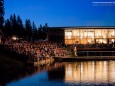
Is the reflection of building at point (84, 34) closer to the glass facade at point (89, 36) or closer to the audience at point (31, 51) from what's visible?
the glass facade at point (89, 36)

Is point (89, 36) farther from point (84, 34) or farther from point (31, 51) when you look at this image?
point (31, 51)

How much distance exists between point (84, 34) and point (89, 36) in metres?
1.05

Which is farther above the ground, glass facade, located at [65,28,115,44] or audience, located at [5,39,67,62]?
glass facade, located at [65,28,115,44]

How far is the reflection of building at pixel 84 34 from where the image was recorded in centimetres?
7775

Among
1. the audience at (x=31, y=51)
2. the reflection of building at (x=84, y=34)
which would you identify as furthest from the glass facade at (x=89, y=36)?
the audience at (x=31, y=51)

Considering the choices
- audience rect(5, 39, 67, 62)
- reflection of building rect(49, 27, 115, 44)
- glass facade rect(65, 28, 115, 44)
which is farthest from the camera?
glass facade rect(65, 28, 115, 44)

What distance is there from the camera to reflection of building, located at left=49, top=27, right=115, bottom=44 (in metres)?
77.8

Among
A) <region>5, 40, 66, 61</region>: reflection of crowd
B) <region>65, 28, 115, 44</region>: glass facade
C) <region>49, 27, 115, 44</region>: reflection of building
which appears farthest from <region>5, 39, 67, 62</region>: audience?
<region>65, 28, 115, 44</region>: glass facade

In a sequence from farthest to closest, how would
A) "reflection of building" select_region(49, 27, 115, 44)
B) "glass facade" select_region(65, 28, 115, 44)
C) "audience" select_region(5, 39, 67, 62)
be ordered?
"glass facade" select_region(65, 28, 115, 44) < "reflection of building" select_region(49, 27, 115, 44) < "audience" select_region(5, 39, 67, 62)

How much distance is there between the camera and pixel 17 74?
3434 centimetres

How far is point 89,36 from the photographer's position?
7812cm

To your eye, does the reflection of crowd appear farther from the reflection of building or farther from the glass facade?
the glass facade

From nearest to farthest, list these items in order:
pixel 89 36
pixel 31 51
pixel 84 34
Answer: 1. pixel 31 51
2. pixel 89 36
3. pixel 84 34

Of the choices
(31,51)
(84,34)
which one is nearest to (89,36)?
(84,34)
